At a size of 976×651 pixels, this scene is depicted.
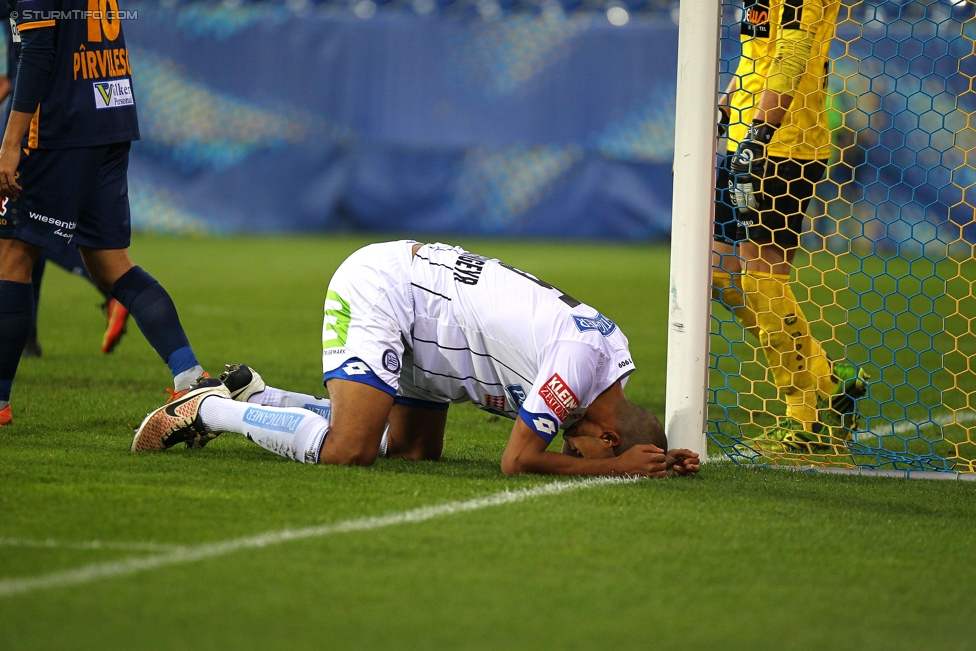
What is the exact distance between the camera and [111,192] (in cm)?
496

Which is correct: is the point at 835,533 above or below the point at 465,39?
below

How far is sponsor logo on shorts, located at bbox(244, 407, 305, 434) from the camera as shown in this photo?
413cm

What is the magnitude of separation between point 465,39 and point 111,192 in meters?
17.2

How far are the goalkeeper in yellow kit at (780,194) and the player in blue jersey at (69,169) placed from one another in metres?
2.45

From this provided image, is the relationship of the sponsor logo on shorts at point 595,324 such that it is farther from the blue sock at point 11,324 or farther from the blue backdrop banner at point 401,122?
the blue backdrop banner at point 401,122

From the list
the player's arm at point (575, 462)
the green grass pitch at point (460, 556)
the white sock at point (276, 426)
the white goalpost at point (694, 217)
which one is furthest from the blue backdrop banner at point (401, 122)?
the player's arm at point (575, 462)

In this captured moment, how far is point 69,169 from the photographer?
4.78 meters

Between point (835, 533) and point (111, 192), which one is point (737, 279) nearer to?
point (835, 533)

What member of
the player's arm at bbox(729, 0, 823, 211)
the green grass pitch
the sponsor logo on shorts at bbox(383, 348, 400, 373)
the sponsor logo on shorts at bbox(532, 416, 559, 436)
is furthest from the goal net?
the sponsor logo on shorts at bbox(383, 348, 400, 373)

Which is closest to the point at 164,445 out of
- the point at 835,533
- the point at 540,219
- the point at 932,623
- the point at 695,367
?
the point at 695,367

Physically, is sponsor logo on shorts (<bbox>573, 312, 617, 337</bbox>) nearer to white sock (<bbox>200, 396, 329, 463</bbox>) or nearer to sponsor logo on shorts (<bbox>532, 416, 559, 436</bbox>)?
sponsor logo on shorts (<bbox>532, 416, 559, 436</bbox>)

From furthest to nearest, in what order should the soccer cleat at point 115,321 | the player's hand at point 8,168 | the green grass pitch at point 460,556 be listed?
the soccer cleat at point 115,321
the player's hand at point 8,168
the green grass pitch at point 460,556

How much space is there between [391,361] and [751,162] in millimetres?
1981

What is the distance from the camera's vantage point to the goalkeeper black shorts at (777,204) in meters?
5.05
